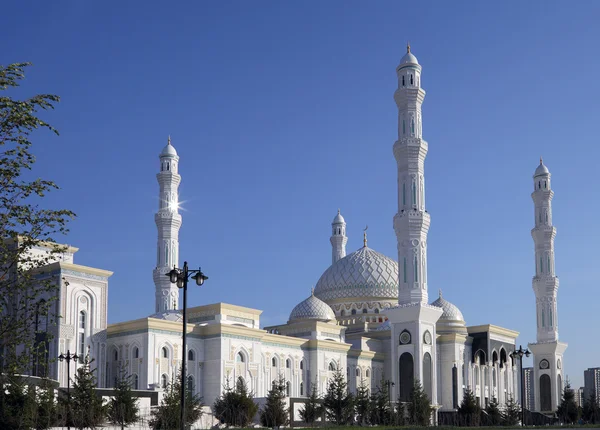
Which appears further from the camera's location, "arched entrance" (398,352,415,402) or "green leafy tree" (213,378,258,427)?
"arched entrance" (398,352,415,402)

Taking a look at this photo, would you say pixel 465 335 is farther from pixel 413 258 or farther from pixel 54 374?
pixel 54 374

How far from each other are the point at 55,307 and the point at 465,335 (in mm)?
34735

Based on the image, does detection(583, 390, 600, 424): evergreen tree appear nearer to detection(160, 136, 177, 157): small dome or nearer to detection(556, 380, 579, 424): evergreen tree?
detection(556, 380, 579, 424): evergreen tree

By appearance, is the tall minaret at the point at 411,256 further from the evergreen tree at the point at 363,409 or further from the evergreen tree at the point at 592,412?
the evergreen tree at the point at 363,409

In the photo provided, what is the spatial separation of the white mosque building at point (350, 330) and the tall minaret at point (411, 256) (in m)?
0.08

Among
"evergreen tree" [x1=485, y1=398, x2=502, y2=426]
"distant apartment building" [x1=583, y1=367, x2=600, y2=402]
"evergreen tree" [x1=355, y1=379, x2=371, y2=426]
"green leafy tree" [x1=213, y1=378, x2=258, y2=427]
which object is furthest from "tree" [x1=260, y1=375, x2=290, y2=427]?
"distant apartment building" [x1=583, y1=367, x2=600, y2=402]

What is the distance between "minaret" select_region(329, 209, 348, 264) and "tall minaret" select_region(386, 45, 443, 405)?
22118mm

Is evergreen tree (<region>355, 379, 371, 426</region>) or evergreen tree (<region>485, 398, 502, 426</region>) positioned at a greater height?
evergreen tree (<region>355, 379, 371, 426</region>)

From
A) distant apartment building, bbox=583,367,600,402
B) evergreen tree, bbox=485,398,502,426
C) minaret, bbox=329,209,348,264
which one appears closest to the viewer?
evergreen tree, bbox=485,398,502,426

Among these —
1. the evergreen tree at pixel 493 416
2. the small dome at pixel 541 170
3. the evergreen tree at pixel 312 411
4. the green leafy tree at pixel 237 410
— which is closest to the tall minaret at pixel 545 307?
the small dome at pixel 541 170

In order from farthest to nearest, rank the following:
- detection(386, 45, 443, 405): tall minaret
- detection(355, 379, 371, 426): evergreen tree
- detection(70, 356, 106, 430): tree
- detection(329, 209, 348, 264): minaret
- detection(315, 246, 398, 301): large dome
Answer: detection(329, 209, 348, 264): minaret
detection(315, 246, 398, 301): large dome
detection(386, 45, 443, 405): tall minaret
detection(355, 379, 371, 426): evergreen tree
detection(70, 356, 106, 430): tree

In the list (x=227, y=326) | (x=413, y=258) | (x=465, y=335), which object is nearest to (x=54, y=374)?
(x=227, y=326)

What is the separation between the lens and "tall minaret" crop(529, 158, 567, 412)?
71.8 meters

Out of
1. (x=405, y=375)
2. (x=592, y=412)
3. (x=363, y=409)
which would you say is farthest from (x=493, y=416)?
(x=363, y=409)
